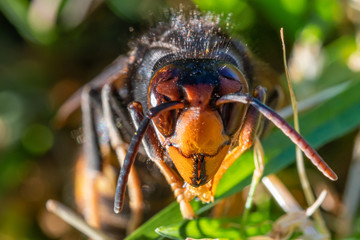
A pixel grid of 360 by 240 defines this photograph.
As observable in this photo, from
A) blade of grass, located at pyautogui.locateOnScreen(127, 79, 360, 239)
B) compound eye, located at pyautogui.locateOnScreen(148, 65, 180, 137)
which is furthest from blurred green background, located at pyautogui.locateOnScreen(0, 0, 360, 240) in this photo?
compound eye, located at pyautogui.locateOnScreen(148, 65, 180, 137)

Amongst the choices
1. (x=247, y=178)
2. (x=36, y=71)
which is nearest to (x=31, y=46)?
(x=36, y=71)

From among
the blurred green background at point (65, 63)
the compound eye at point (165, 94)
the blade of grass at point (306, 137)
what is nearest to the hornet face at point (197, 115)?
the compound eye at point (165, 94)

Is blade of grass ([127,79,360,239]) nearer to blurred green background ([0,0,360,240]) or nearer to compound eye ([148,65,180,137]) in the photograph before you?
blurred green background ([0,0,360,240])

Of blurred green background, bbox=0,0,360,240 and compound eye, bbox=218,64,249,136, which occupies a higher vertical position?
blurred green background, bbox=0,0,360,240

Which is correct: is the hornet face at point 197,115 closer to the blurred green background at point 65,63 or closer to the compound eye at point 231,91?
the compound eye at point 231,91

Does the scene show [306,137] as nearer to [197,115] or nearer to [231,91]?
[231,91]

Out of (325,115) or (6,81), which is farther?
(6,81)

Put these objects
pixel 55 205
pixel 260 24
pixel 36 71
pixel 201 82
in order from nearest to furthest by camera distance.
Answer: pixel 201 82 → pixel 55 205 → pixel 260 24 → pixel 36 71

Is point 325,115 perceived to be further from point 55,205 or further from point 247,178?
point 55,205
